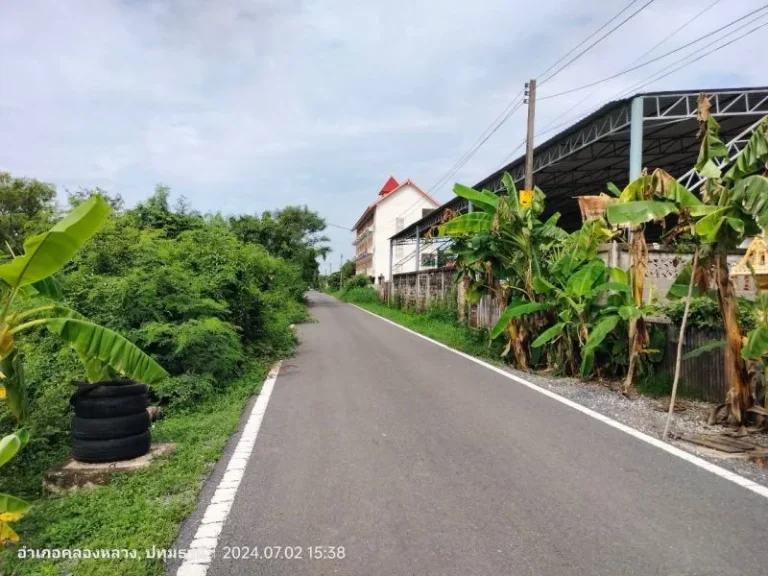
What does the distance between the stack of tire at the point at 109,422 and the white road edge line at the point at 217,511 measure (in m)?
0.94

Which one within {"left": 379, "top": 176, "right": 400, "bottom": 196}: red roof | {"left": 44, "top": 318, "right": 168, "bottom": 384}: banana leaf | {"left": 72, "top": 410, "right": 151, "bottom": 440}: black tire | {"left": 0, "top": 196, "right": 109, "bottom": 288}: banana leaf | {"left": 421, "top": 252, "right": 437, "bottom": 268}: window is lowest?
{"left": 72, "top": 410, "right": 151, "bottom": 440}: black tire

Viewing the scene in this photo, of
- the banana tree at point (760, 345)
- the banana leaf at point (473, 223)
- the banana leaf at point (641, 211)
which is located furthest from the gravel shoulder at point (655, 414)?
the banana leaf at point (473, 223)

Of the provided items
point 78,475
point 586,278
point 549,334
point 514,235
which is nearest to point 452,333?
point 514,235

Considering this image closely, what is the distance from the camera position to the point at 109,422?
17.1 feet

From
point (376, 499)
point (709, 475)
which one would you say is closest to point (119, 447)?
point (376, 499)

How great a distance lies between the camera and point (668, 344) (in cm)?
931

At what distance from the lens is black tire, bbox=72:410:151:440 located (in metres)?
5.18

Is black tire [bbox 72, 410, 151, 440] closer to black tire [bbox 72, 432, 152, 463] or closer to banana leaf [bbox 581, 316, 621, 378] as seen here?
black tire [bbox 72, 432, 152, 463]

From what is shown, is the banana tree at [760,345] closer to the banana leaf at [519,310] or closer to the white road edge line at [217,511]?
the banana leaf at [519,310]

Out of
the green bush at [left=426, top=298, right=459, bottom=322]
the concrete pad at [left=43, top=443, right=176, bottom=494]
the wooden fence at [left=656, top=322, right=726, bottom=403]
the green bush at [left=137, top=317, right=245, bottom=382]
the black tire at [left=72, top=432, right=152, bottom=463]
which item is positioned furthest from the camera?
the green bush at [left=426, top=298, right=459, bottom=322]

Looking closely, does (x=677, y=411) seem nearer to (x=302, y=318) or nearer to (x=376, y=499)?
(x=376, y=499)

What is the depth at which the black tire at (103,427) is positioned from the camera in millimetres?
5184

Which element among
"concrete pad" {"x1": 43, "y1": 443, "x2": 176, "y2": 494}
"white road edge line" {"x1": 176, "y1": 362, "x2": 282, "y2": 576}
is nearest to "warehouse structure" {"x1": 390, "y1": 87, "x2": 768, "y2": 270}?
"white road edge line" {"x1": 176, "y1": 362, "x2": 282, "y2": 576}

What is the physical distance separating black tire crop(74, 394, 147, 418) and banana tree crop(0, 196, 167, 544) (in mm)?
Answer: 266
